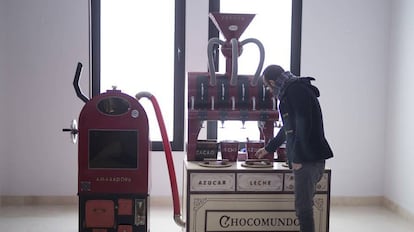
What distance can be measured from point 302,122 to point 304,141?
0.12 m

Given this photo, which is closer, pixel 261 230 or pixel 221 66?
pixel 261 230

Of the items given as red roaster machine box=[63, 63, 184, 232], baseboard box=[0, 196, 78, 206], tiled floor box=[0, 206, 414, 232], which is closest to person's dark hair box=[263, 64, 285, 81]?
red roaster machine box=[63, 63, 184, 232]

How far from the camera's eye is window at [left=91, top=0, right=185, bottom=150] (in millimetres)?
4496

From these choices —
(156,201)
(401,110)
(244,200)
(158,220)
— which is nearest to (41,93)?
(156,201)

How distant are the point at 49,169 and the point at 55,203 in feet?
1.14

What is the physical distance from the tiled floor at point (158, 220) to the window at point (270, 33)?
1124 millimetres

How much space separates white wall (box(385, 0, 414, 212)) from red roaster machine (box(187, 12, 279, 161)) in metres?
1.68

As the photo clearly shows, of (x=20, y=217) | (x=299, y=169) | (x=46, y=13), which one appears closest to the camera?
(x=299, y=169)

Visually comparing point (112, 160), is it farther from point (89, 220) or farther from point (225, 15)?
point (225, 15)

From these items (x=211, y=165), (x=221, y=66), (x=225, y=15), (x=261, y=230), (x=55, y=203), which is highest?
(x=225, y=15)

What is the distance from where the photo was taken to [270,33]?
4.61 metres

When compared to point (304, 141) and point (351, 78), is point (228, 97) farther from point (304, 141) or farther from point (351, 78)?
point (351, 78)

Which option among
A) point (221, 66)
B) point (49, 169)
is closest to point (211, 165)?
point (221, 66)

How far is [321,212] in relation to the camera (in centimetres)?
296
